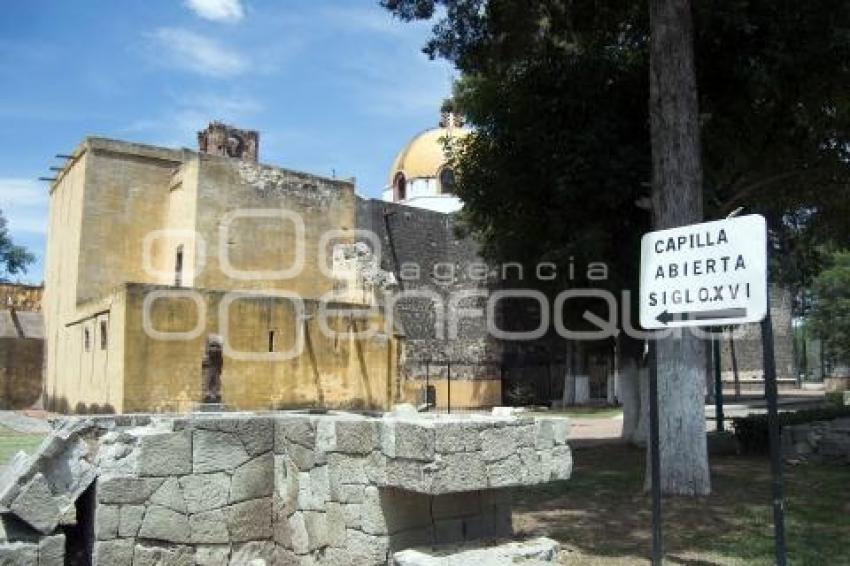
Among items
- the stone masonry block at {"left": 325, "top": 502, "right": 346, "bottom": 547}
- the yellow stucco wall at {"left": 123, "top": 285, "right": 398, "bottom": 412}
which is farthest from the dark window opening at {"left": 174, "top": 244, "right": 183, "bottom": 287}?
the stone masonry block at {"left": 325, "top": 502, "right": 346, "bottom": 547}

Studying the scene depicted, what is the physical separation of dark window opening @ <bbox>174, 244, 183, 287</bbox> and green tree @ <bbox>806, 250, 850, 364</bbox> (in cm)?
2513

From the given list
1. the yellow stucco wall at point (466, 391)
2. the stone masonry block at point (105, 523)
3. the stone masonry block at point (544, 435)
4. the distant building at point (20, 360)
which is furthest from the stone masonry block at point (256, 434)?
the distant building at point (20, 360)

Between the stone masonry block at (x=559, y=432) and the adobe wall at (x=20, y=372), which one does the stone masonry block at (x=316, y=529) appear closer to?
the stone masonry block at (x=559, y=432)

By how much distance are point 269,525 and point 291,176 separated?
25.3 meters

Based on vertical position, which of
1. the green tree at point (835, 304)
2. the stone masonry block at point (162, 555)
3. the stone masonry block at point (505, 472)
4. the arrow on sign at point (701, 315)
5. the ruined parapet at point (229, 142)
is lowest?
the stone masonry block at point (162, 555)

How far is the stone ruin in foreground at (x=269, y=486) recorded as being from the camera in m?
5.11

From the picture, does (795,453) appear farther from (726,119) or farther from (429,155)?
(429,155)

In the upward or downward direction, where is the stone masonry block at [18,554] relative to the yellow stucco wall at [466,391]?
downward

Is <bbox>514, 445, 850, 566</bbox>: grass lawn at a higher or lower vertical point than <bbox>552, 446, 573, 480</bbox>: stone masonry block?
lower

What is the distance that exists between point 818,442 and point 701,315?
8.32 m

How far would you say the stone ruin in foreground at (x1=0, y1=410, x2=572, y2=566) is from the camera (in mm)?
5105

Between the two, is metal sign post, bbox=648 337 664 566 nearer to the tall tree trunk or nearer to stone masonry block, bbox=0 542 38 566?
the tall tree trunk

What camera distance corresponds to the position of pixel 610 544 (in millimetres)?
6750

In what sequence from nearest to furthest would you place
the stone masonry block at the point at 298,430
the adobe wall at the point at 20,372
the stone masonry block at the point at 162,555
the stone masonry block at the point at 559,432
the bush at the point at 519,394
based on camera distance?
the stone masonry block at the point at 559,432 < the stone masonry block at the point at 162,555 < the stone masonry block at the point at 298,430 < the adobe wall at the point at 20,372 < the bush at the point at 519,394
